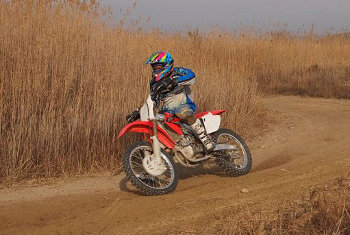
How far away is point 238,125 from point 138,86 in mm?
2178

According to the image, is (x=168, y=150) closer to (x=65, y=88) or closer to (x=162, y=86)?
(x=162, y=86)

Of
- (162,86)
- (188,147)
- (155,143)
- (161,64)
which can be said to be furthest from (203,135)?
(161,64)

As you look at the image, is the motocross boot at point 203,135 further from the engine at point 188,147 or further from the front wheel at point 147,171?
the front wheel at point 147,171

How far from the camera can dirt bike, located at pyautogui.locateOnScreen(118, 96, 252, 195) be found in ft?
15.8

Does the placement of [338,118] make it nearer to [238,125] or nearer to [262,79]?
[238,125]

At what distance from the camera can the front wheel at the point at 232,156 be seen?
554 centimetres

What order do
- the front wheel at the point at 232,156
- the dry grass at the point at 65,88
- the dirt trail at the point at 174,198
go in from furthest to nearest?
the dry grass at the point at 65,88 → the front wheel at the point at 232,156 → the dirt trail at the point at 174,198

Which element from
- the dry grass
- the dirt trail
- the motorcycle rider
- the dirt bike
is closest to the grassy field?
the dry grass

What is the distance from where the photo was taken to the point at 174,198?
476 cm

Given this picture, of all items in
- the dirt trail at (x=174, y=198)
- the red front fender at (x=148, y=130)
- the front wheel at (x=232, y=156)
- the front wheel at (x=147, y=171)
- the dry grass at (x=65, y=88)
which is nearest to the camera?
the dirt trail at (x=174, y=198)

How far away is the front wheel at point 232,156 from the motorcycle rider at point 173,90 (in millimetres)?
274

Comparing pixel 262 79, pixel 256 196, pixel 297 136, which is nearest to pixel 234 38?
pixel 262 79

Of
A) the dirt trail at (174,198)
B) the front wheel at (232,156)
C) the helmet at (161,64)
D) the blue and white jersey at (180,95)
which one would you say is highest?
the helmet at (161,64)

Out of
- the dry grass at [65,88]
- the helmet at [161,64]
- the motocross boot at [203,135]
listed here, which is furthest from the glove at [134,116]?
the dry grass at [65,88]
